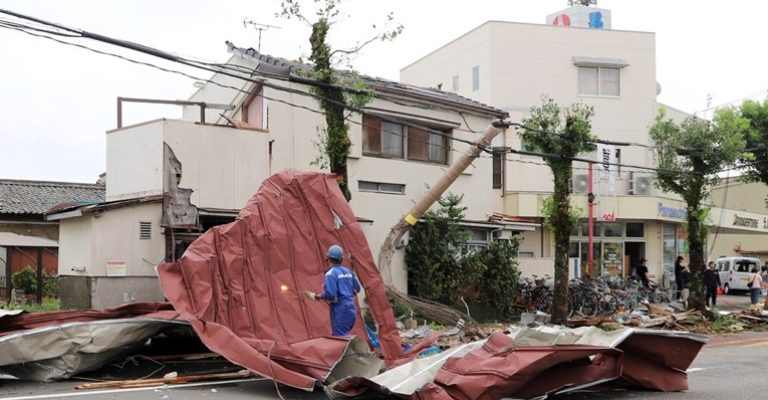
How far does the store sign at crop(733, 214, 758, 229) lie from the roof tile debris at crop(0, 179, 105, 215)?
28.5 m

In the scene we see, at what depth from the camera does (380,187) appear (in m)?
21.8

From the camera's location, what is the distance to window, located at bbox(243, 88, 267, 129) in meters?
20.7

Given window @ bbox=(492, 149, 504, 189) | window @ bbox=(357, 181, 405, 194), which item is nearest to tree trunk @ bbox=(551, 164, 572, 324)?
window @ bbox=(357, 181, 405, 194)

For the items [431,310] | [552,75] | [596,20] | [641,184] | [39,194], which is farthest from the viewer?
[596,20]

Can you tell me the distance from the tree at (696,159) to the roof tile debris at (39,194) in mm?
20461

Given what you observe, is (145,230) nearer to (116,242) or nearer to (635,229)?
→ (116,242)

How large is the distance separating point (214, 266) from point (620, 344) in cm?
544

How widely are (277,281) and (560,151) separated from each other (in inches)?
407

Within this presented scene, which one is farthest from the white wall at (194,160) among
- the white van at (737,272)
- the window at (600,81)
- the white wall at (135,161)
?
the white van at (737,272)

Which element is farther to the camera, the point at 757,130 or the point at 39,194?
the point at 39,194

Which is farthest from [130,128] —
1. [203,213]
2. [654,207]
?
[654,207]

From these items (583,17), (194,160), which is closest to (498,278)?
(194,160)

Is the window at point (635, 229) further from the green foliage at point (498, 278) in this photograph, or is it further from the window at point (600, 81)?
the green foliage at point (498, 278)

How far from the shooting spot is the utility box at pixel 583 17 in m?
39.1
